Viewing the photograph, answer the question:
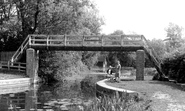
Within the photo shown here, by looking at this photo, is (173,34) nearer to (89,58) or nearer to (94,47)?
(89,58)

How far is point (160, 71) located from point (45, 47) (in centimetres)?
1075

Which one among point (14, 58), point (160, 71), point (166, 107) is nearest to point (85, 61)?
point (14, 58)

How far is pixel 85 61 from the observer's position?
166 feet

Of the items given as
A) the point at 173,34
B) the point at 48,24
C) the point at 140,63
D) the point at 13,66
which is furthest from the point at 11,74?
the point at 173,34

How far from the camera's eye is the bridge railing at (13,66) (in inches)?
1029

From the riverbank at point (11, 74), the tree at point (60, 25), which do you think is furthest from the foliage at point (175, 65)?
the riverbank at point (11, 74)

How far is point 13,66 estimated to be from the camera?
85.6 ft

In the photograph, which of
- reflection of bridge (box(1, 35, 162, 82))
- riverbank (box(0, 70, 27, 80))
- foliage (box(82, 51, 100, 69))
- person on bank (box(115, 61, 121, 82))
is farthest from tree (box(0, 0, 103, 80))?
foliage (box(82, 51, 100, 69))

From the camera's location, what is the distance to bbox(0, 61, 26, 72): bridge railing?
85.8 ft

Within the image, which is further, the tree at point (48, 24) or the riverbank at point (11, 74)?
the tree at point (48, 24)

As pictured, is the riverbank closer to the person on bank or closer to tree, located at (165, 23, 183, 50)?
the person on bank

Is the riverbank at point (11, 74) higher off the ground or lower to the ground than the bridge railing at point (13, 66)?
lower

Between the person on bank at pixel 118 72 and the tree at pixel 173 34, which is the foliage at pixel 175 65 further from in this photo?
the tree at pixel 173 34

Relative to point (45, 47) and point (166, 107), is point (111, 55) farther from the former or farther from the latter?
point (166, 107)
